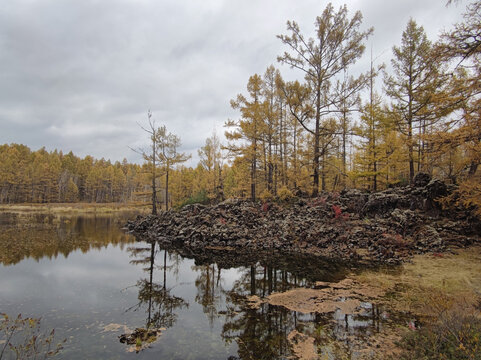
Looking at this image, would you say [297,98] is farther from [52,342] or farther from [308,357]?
[52,342]

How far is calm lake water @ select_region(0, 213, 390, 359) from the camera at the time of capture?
5.05 m

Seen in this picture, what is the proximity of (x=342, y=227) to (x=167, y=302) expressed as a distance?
10765 mm

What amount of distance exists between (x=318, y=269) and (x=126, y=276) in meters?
7.93

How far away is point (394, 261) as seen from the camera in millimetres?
10781

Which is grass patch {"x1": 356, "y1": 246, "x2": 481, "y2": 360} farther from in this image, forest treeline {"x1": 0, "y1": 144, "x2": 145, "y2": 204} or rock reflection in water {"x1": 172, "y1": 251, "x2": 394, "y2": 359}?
forest treeline {"x1": 0, "y1": 144, "x2": 145, "y2": 204}

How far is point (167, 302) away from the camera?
749cm

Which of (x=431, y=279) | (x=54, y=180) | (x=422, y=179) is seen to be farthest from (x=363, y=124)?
(x=54, y=180)

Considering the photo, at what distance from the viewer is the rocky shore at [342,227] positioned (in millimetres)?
11961

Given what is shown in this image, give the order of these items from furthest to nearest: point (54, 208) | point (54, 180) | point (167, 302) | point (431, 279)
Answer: point (54, 180) → point (54, 208) → point (431, 279) → point (167, 302)

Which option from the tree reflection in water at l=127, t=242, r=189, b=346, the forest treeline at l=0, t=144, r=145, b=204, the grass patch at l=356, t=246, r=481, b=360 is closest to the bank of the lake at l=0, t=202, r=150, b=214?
the forest treeline at l=0, t=144, r=145, b=204

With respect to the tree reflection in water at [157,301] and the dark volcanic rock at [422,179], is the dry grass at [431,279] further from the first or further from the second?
the tree reflection in water at [157,301]

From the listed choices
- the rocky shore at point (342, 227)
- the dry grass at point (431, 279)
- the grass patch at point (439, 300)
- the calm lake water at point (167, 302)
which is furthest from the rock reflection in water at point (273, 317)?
the rocky shore at point (342, 227)

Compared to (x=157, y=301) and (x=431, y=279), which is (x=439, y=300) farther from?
(x=157, y=301)

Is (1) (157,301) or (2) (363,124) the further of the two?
(2) (363,124)
